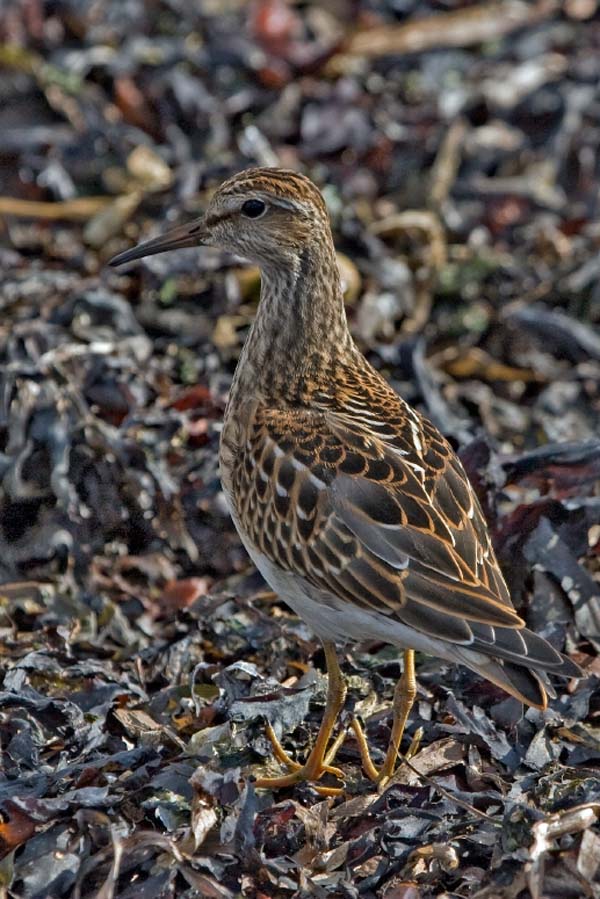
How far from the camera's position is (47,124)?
827 cm

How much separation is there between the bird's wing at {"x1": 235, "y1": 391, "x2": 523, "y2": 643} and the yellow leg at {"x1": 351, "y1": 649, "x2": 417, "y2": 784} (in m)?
0.40

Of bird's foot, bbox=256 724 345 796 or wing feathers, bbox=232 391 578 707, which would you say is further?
bird's foot, bbox=256 724 345 796

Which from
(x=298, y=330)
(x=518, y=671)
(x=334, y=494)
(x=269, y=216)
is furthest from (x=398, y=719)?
(x=269, y=216)

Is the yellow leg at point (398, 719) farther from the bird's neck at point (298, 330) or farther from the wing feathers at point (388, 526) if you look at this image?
the bird's neck at point (298, 330)

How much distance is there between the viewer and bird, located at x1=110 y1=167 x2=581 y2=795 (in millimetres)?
4508

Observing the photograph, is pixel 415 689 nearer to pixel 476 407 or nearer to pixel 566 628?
pixel 566 628

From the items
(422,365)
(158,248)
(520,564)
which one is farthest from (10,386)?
(520,564)

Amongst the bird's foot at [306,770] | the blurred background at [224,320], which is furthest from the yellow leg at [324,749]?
the blurred background at [224,320]

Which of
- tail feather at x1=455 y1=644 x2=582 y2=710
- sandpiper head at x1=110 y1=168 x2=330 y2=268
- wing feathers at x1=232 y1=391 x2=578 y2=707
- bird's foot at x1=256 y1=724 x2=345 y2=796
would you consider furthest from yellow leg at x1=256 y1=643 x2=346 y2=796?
sandpiper head at x1=110 y1=168 x2=330 y2=268

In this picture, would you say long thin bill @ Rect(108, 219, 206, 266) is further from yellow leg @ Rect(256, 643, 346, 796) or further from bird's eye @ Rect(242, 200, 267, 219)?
yellow leg @ Rect(256, 643, 346, 796)

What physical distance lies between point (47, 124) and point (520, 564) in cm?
415

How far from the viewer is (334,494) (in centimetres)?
475

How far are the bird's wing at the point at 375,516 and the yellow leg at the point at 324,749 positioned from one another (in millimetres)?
365

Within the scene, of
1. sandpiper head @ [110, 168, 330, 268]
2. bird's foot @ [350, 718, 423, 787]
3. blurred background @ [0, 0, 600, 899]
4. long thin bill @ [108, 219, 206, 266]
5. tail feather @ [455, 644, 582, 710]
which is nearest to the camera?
tail feather @ [455, 644, 582, 710]
